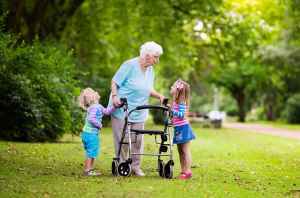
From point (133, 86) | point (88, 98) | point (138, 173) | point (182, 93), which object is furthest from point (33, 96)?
point (182, 93)

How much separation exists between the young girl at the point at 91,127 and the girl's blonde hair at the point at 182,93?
3.19 feet

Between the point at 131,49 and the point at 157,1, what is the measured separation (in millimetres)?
7383

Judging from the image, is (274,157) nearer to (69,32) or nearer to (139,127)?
(139,127)

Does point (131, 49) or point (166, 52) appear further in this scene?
point (131, 49)

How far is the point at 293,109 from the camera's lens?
5388 centimetres

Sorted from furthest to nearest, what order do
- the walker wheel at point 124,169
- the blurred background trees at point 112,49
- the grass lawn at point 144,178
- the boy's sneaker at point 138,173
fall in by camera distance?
the blurred background trees at point 112,49
the boy's sneaker at point 138,173
the walker wheel at point 124,169
the grass lawn at point 144,178

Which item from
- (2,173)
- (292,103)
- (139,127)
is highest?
(292,103)

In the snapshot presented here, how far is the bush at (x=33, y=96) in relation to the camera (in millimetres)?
19609

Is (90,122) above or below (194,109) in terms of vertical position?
below

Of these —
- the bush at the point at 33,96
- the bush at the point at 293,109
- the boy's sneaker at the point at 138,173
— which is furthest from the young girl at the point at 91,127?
the bush at the point at 293,109

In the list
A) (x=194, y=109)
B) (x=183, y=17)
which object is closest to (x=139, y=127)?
(x=183, y=17)

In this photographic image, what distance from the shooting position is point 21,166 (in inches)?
480

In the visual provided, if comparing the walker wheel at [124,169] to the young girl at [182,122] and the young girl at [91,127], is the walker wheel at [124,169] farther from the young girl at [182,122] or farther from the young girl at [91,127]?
the young girl at [182,122]

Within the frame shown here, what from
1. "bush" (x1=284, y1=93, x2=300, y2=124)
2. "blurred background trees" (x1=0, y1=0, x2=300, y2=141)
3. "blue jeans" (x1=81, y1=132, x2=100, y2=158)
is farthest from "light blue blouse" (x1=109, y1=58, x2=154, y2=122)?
"bush" (x1=284, y1=93, x2=300, y2=124)
